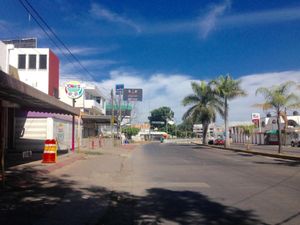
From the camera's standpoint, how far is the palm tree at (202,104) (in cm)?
5406

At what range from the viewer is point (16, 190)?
11070mm

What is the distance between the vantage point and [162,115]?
531 ft

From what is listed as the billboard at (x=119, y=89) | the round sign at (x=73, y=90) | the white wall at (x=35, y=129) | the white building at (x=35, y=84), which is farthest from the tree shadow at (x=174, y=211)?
the billboard at (x=119, y=89)

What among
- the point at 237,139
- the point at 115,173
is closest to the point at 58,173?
the point at 115,173

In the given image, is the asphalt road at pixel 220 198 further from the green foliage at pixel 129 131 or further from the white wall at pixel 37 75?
the green foliage at pixel 129 131

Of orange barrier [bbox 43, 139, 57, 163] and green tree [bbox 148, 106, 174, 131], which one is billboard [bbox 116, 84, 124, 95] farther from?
green tree [bbox 148, 106, 174, 131]

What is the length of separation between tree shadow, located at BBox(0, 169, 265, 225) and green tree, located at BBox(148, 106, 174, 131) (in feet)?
486

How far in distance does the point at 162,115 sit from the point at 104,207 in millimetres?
153045

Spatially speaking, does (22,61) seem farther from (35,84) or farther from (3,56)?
(3,56)

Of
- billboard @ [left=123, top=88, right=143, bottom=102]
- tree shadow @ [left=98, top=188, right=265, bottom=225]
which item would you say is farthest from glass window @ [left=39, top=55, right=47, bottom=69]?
billboard @ [left=123, top=88, right=143, bottom=102]

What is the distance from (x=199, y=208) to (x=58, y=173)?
824 centimetres

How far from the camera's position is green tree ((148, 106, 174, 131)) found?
529ft

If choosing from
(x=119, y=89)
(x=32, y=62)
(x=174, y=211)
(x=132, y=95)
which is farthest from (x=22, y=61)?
(x=132, y=95)

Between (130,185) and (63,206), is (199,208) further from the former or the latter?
(130,185)
